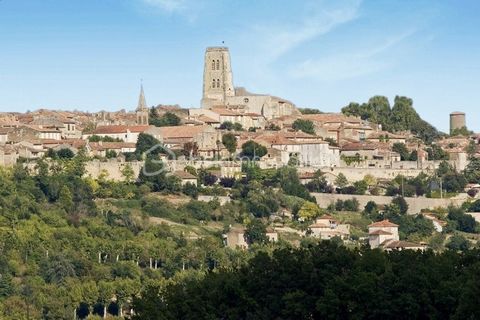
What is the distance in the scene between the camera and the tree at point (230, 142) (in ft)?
233

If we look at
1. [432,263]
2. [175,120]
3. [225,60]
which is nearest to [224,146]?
[175,120]

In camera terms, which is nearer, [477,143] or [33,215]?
[33,215]

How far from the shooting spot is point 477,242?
60.3 m

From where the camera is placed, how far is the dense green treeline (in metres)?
33.7

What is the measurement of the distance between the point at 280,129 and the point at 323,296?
44056 mm

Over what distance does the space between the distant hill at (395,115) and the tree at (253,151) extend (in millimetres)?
17010

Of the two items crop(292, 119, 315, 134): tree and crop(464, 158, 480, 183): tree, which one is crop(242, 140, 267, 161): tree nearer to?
crop(292, 119, 315, 134): tree

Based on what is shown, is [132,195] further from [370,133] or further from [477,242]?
[370,133]

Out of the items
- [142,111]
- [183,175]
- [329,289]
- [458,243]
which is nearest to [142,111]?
[142,111]

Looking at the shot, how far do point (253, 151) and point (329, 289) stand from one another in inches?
1416

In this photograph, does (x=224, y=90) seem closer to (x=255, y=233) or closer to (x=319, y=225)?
(x=319, y=225)

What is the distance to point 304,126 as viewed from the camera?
7906 cm

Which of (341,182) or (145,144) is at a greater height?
(145,144)

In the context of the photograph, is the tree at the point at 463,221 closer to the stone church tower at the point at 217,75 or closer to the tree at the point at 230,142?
the tree at the point at 230,142
